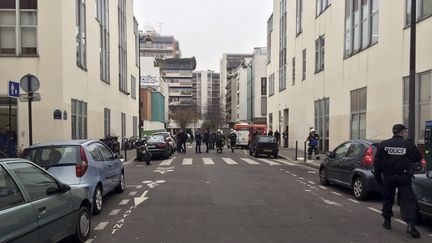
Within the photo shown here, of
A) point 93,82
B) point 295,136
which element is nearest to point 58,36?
point 93,82

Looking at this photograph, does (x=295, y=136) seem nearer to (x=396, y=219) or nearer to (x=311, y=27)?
(x=311, y=27)

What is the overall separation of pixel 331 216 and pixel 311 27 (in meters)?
26.0

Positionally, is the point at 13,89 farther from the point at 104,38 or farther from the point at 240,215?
the point at 104,38

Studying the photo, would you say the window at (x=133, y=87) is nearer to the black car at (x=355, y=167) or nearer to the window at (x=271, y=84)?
the window at (x=271, y=84)

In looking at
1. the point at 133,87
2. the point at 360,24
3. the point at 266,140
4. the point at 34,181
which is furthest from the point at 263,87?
the point at 34,181

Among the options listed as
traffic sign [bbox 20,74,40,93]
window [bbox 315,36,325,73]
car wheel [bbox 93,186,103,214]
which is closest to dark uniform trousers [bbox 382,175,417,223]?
car wheel [bbox 93,186,103,214]

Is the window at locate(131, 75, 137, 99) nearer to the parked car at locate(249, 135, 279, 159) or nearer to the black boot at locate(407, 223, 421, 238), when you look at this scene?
the parked car at locate(249, 135, 279, 159)

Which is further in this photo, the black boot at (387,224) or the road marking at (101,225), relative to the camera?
the road marking at (101,225)

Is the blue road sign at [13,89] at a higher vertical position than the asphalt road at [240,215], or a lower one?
higher

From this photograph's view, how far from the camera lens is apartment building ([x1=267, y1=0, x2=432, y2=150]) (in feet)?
57.8

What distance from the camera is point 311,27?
32719mm

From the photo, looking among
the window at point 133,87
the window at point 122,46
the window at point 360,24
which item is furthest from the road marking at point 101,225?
the window at point 133,87

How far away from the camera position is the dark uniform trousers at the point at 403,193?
7.13m

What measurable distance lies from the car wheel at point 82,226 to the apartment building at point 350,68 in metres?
13.3
